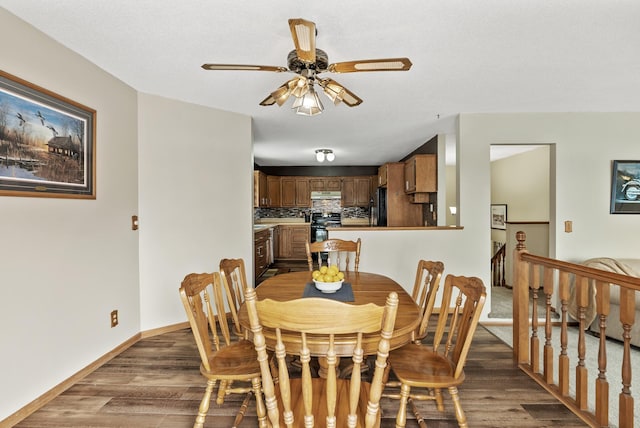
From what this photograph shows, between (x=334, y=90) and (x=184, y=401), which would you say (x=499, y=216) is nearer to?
(x=334, y=90)

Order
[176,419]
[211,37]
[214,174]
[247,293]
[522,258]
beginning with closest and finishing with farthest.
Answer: [247,293] < [176,419] < [211,37] < [522,258] < [214,174]

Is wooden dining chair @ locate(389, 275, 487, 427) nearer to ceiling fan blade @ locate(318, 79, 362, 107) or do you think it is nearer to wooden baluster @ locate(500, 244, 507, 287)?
ceiling fan blade @ locate(318, 79, 362, 107)

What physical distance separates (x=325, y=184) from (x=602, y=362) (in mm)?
6328

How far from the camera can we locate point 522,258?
2465mm

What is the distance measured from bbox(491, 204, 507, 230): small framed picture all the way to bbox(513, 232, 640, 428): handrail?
4.61 m

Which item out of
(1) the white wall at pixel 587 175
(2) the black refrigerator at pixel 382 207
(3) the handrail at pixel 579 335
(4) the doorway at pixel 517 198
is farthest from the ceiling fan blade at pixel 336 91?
(2) the black refrigerator at pixel 382 207

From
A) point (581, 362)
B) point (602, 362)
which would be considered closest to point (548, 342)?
point (581, 362)

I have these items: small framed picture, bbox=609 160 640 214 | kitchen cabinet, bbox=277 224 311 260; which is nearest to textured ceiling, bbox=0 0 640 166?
small framed picture, bbox=609 160 640 214

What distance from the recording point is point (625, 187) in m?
3.55

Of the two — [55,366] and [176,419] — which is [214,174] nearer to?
[55,366]

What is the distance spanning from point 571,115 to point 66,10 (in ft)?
14.9

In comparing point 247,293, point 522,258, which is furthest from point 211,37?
point 522,258

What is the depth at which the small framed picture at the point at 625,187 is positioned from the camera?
3.54 m

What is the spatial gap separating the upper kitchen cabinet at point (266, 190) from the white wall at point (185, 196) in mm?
2798
